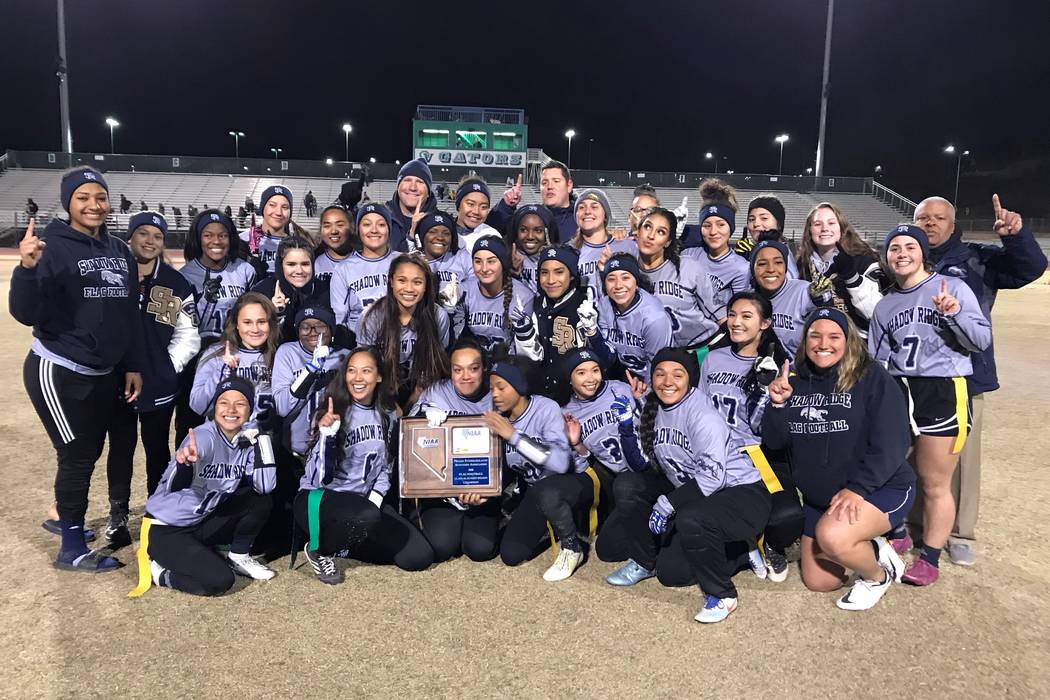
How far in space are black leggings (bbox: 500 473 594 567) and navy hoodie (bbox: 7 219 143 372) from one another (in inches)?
108

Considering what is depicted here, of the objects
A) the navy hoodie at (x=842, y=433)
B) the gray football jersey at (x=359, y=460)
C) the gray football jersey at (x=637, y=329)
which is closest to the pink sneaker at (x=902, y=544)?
the navy hoodie at (x=842, y=433)

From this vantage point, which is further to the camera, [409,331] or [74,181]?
[409,331]

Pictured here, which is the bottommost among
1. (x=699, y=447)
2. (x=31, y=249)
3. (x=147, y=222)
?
(x=699, y=447)

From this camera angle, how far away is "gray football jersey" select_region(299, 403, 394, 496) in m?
4.53

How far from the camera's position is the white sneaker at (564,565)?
4305mm

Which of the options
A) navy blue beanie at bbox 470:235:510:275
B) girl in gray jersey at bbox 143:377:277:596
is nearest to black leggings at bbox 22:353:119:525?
girl in gray jersey at bbox 143:377:277:596

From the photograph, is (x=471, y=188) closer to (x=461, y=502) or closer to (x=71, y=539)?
(x=461, y=502)

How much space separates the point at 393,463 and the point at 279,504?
0.83 metres

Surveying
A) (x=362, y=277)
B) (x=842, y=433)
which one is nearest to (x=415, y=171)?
(x=362, y=277)

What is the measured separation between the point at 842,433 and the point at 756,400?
592mm

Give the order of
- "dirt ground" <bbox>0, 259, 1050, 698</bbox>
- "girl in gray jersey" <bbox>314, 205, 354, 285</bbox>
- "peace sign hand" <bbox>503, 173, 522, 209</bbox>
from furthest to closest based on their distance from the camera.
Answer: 1. "peace sign hand" <bbox>503, 173, 522, 209</bbox>
2. "girl in gray jersey" <bbox>314, 205, 354, 285</bbox>
3. "dirt ground" <bbox>0, 259, 1050, 698</bbox>

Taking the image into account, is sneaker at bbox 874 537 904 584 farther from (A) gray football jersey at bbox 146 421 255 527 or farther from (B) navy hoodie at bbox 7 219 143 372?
(B) navy hoodie at bbox 7 219 143 372

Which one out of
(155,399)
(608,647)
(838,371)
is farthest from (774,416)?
(155,399)

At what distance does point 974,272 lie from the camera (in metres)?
4.80
